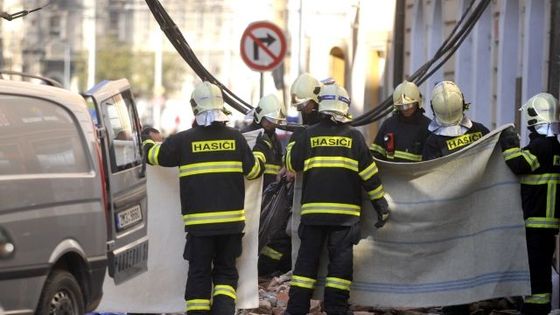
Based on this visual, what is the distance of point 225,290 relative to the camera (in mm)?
10805

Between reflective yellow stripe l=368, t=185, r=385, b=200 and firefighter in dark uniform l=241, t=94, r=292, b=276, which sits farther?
firefighter in dark uniform l=241, t=94, r=292, b=276

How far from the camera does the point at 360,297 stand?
11.1 metres

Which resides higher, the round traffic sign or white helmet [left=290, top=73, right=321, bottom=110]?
the round traffic sign

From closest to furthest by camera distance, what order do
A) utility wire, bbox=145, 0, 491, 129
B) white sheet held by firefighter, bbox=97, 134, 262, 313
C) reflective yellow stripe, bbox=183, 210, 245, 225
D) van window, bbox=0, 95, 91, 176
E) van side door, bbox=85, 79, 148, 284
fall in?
van window, bbox=0, 95, 91, 176
reflective yellow stripe, bbox=183, 210, 245, 225
white sheet held by firefighter, bbox=97, 134, 262, 313
van side door, bbox=85, 79, 148, 284
utility wire, bbox=145, 0, 491, 129

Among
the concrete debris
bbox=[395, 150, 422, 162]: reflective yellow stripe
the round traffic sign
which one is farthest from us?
the round traffic sign

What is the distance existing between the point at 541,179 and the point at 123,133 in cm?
338

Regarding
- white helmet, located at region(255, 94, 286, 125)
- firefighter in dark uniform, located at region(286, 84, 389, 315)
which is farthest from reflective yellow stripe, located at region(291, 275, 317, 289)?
white helmet, located at region(255, 94, 286, 125)

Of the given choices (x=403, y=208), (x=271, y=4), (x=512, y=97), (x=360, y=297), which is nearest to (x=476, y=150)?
(x=403, y=208)

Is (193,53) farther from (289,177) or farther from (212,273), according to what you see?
(212,273)

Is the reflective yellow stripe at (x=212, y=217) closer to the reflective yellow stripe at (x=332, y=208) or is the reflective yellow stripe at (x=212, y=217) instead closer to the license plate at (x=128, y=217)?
the reflective yellow stripe at (x=332, y=208)

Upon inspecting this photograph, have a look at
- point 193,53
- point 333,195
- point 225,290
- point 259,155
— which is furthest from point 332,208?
point 193,53

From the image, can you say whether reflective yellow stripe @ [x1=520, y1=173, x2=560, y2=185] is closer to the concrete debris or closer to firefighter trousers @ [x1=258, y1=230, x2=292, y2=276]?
the concrete debris

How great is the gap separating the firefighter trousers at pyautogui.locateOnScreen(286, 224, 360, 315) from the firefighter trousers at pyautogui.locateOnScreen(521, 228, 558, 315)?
50.7 inches

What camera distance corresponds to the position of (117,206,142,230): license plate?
11.8 m
